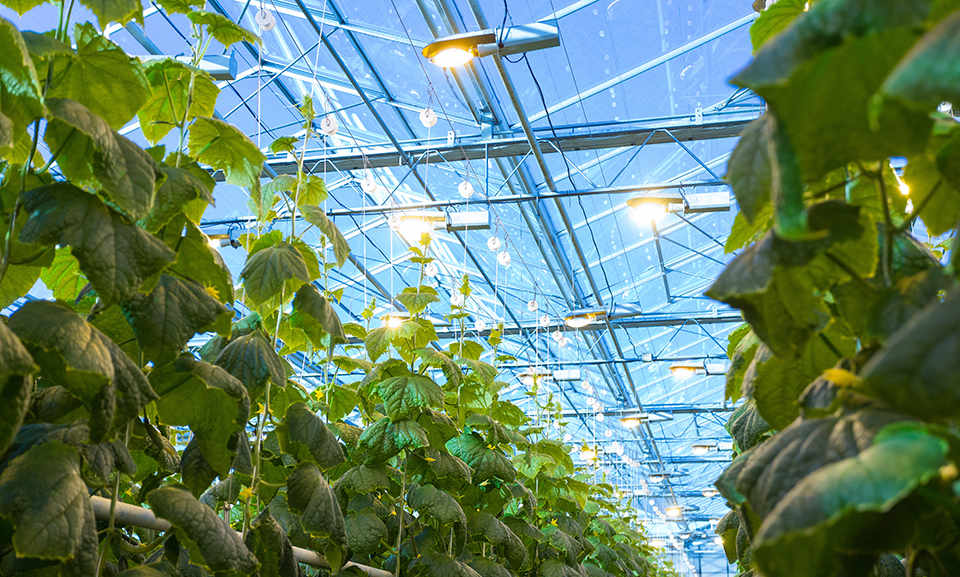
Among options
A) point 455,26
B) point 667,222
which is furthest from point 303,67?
point 667,222

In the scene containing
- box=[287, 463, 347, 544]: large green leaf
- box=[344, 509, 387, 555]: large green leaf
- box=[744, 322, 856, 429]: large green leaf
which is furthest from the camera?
box=[344, 509, 387, 555]: large green leaf

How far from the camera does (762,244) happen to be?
712 mm

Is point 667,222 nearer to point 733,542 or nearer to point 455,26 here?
point 455,26

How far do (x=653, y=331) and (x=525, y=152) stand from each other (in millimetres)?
6961

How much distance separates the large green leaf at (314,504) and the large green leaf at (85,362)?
0.77 m

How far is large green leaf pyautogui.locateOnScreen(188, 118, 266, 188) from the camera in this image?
5.13 feet

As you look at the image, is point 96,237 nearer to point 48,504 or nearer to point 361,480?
point 48,504

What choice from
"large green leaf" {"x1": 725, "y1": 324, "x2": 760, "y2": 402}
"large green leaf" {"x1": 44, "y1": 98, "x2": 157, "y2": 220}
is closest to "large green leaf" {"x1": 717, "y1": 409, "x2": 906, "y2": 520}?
"large green leaf" {"x1": 725, "y1": 324, "x2": 760, "y2": 402}

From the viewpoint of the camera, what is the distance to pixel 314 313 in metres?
1.82

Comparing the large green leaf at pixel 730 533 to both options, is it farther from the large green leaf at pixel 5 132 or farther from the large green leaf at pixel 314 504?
the large green leaf at pixel 5 132

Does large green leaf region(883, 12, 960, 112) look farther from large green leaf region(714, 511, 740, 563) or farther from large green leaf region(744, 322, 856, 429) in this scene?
large green leaf region(714, 511, 740, 563)

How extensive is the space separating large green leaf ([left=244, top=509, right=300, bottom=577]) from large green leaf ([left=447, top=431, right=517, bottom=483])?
1.25 metres

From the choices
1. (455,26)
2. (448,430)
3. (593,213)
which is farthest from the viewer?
(593,213)

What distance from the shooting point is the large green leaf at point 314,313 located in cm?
182
